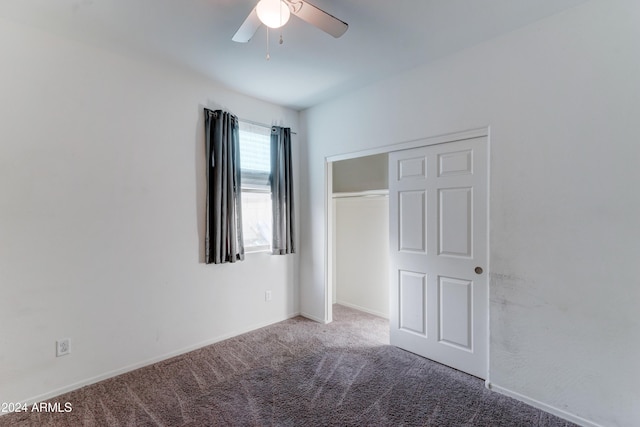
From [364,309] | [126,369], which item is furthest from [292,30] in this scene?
[364,309]

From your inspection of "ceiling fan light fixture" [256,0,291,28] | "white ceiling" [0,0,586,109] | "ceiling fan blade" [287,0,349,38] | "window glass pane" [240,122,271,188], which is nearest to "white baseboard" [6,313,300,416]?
"window glass pane" [240,122,271,188]

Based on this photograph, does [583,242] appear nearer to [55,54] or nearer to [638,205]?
[638,205]

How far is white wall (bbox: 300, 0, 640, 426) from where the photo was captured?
181 centimetres

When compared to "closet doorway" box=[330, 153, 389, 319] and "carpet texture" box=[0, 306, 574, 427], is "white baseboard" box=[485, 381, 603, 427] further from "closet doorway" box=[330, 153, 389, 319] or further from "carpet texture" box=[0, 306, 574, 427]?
"closet doorway" box=[330, 153, 389, 319]

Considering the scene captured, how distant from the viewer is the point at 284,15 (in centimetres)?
168

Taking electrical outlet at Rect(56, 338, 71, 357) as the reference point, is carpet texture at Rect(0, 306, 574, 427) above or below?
below

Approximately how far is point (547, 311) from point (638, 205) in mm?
871

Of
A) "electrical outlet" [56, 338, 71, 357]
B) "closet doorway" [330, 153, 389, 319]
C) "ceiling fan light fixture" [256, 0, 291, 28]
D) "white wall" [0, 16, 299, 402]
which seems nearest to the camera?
"ceiling fan light fixture" [256, 0, 291, 28]

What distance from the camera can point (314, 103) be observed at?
146 inches

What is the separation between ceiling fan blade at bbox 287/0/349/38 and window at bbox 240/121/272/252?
182 cm

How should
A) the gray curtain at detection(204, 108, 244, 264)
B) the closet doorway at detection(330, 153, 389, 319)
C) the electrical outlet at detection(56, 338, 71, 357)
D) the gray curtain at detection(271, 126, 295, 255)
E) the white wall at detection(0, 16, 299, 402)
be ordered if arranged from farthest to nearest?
the closet doorway at detection(330, 153, 389, 319), the gray curtain at detection(271, 126, 295, 255), the gray curtain at detection(204, 108, 244, 264), the electrical outlet at detection(56, 338, 71, 357), the white wall at detection(0, 16, 299, 402)

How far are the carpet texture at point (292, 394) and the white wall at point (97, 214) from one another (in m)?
0.29

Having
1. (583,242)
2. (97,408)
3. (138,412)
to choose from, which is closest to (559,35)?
(583,242)

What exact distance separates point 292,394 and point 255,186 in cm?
221
